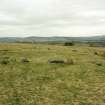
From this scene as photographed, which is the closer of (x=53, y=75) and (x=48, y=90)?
(x=48, y=90)

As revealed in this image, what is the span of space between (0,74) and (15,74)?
149 cm

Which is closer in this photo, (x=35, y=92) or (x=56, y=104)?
(x=56, y=104)

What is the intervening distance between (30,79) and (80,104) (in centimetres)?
790

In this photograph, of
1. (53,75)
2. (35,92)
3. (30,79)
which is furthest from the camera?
(53,75)

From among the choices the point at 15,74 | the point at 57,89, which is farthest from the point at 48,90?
the point at 15,74

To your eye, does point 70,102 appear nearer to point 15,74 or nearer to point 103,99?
point 103,99

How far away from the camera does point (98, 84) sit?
19.0m

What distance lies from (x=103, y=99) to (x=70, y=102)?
2.22m

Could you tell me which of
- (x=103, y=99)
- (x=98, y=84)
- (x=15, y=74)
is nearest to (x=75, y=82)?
(x=98, y=84)

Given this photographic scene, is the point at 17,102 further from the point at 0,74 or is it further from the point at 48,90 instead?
the point at 0,74

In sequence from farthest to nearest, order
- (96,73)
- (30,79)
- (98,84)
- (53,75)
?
(96,73) → (53,75) → (30,79) → (98,84)

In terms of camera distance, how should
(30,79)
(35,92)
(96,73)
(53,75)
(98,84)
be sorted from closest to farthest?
(35,92)
(98,84)
(30,79)
(53,75)
(96,73)

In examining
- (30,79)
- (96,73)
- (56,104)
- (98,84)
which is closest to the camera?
(56,104)

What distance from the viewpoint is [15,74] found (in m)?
23.2
